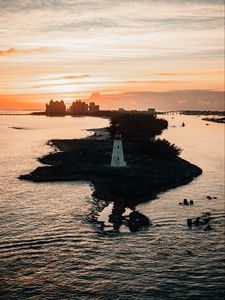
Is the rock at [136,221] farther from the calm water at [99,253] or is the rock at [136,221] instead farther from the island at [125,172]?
the calm water at [99,253]

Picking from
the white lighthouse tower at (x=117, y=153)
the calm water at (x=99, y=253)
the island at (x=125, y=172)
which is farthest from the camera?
the white lighthouse tower at (x=117, y=153)

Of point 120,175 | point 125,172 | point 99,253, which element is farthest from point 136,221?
point 125,172

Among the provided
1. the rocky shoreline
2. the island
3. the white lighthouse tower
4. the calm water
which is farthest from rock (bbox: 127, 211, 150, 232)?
the white lighthouse tower

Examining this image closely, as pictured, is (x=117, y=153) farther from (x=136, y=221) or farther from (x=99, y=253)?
(x=99, y=253)

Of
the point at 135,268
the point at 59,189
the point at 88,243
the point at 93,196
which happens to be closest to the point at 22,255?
the point at 88,243

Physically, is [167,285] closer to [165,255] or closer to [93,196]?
[165,255]

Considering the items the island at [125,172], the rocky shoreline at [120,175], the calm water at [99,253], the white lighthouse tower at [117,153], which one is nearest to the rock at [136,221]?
the island at [125,172]

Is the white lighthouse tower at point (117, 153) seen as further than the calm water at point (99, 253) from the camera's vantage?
Yes

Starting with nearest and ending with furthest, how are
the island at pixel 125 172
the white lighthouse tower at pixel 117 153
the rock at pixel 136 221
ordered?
the rock at pixel 136 221 → the island at pixel 125 172 → the white lighthouse tower at pixel 117 153
